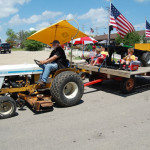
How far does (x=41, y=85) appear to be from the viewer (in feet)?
16.0

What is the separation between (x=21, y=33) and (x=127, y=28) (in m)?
115

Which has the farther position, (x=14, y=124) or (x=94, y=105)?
(x=94, y=105)

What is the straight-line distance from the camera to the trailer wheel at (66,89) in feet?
15.0

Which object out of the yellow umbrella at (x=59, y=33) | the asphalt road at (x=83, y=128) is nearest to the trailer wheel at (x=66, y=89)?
the asphalt road at (x=83, y=128)

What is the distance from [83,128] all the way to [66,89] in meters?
1.64

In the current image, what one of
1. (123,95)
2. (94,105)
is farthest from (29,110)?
(123,95)

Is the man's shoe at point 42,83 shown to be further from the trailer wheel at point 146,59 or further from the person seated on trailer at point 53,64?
the trailer wheel at point 146,59

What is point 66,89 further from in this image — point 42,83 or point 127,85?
point 127,85

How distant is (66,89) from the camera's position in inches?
201

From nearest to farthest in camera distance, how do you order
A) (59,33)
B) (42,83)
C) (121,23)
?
(42,83), (59,33), (121,23)

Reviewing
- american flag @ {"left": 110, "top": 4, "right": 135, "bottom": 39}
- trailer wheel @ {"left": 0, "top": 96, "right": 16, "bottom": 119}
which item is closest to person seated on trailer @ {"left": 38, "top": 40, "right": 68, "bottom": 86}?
trailer wheel @ {"left": 0, "top": 96, "right": 16, "bottom": 119}

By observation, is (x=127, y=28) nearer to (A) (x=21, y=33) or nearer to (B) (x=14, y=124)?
(B) (x=14, y=124)

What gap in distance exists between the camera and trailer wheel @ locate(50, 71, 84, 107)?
4.58 meters

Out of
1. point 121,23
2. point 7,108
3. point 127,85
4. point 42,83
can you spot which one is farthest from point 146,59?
point 7,108
